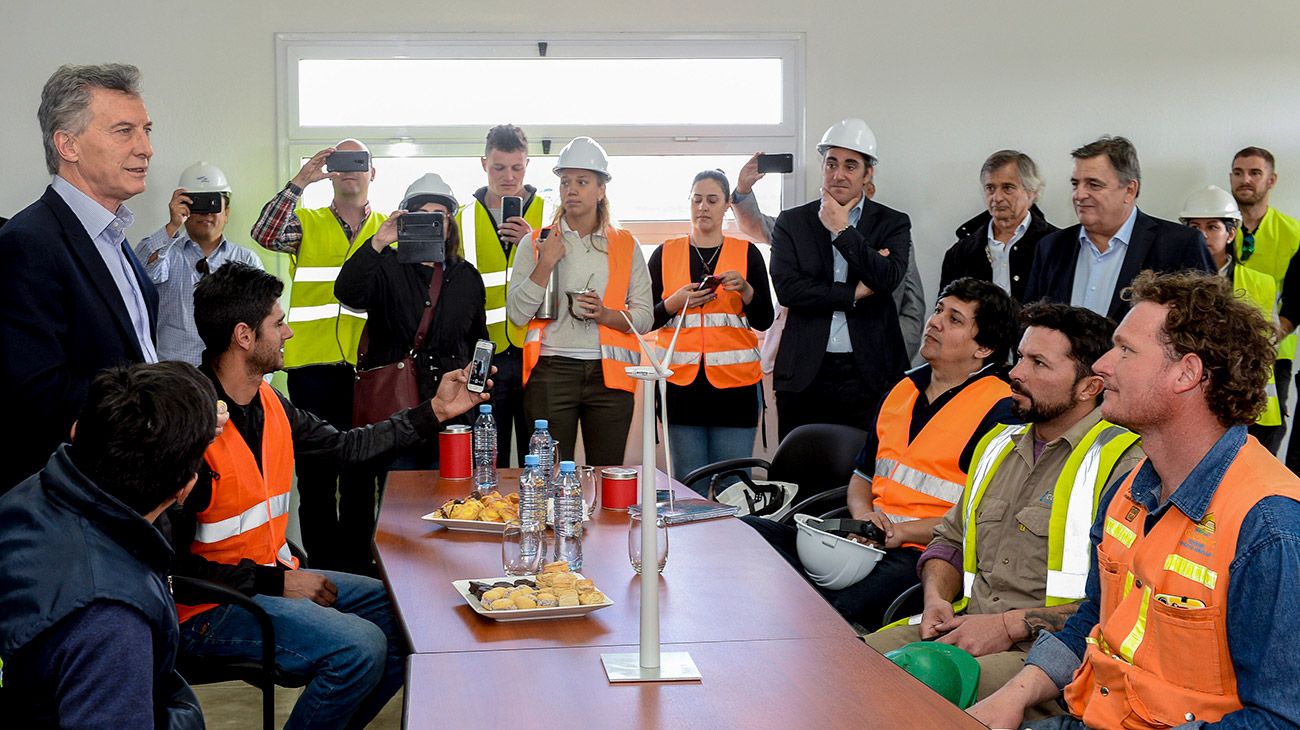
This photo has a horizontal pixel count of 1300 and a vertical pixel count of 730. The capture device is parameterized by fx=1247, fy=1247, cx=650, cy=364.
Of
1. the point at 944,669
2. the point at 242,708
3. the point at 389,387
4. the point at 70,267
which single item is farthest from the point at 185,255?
the point at 944,669

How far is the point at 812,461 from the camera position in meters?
4.52

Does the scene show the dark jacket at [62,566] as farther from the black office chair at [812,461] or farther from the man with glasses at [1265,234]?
the man with glasses at [1265,234]

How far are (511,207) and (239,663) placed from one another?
2.71 m

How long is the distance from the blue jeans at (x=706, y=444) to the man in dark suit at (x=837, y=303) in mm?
246

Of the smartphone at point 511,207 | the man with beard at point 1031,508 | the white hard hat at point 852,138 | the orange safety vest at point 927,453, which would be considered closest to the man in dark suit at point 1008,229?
the white hard hat at point 852,138

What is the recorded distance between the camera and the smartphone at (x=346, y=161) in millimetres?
5297

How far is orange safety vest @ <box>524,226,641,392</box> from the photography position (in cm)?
501

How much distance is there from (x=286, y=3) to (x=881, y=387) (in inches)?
135

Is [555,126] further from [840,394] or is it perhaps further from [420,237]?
[840,394]

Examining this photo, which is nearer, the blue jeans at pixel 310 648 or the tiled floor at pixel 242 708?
the blue jeans at pixel 310 648

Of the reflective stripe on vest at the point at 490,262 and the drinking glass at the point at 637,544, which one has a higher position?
the reflective stripe on vest at the point at 490,262

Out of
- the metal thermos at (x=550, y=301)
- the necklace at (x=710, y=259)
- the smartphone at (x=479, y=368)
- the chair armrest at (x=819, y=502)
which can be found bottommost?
the chair armrest at (x=819, y=502)

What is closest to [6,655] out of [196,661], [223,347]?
[196,661]

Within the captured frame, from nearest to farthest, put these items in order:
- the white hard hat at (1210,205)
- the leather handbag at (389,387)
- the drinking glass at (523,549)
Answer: the drinking glass at (523,549) → the leather handbag at (389,387) → the white hard hat at (1210,205)
